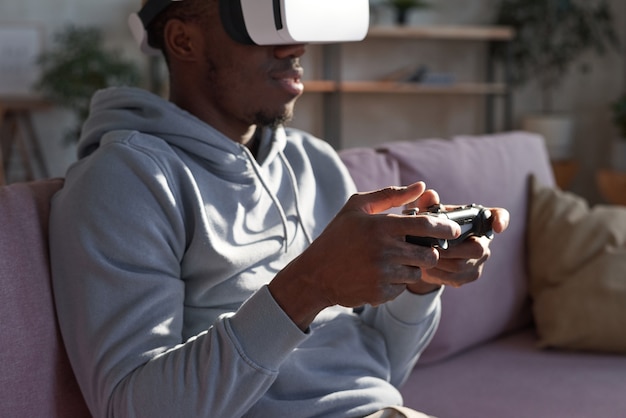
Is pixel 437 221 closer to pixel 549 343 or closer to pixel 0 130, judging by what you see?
pixel 549 343

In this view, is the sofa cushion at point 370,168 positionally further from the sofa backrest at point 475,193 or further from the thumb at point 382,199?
the thumb at point 382,199

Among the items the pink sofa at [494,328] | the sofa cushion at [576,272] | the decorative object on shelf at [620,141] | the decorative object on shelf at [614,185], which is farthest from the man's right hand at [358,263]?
the decorative object on shelf at [620,141]

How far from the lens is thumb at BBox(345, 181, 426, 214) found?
0.97 metres

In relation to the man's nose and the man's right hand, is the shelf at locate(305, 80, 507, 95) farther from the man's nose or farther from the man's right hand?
the man's right hand

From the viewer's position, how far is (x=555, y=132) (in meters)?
4.84

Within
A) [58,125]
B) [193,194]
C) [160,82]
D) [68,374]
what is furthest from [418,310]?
[58,125]

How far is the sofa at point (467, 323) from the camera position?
41.9 inches

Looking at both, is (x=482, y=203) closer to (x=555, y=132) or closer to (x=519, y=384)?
(x=519, y=384)

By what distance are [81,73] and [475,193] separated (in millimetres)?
3076

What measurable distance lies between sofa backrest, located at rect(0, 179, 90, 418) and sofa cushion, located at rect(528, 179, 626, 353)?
3.33 feet

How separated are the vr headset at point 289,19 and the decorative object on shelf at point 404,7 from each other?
12.1 feet

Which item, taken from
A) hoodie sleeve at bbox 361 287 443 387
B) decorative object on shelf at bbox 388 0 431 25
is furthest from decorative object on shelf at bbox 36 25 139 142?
hoodie sleeve at bbox 361 287 443 387

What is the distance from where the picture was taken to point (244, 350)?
953 mm

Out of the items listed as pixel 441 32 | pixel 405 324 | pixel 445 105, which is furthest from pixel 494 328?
pixel 445 105
